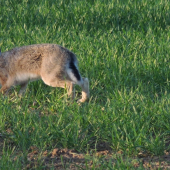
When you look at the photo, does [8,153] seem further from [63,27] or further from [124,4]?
Answer: [124,4]

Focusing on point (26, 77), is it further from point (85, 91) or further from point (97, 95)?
point (97, 95)

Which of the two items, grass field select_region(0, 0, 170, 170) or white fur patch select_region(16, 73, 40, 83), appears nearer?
grass field select_region(0, 0, 170, 170)

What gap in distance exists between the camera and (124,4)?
948 centimetres

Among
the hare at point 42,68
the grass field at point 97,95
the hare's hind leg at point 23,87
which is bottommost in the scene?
the hare's hind leg at point 23,87

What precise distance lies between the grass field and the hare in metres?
0.18

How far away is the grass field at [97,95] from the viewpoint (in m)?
4.26

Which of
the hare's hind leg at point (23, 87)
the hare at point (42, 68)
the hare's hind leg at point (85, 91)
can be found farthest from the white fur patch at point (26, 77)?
the hare's hind leg at point (85, 91)

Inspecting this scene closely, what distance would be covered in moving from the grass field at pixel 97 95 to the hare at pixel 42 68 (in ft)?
0.59

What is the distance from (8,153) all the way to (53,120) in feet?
3.23

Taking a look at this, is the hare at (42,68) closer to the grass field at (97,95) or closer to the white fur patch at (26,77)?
the white fur patch at (26,77)

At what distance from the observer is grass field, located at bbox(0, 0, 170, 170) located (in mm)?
4258

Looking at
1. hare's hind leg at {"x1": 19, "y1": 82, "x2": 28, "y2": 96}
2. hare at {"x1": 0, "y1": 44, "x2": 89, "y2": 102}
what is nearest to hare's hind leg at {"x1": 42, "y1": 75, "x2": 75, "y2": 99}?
hare at {"x1": 0, "y1": 44, "x2": 89, "y2": 102}

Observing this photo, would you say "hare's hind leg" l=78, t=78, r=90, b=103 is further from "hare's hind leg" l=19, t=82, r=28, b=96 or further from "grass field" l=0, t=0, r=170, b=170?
"hare's hind leg" l=19, t=82, r=28, b=96

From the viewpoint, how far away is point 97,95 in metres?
5.85
